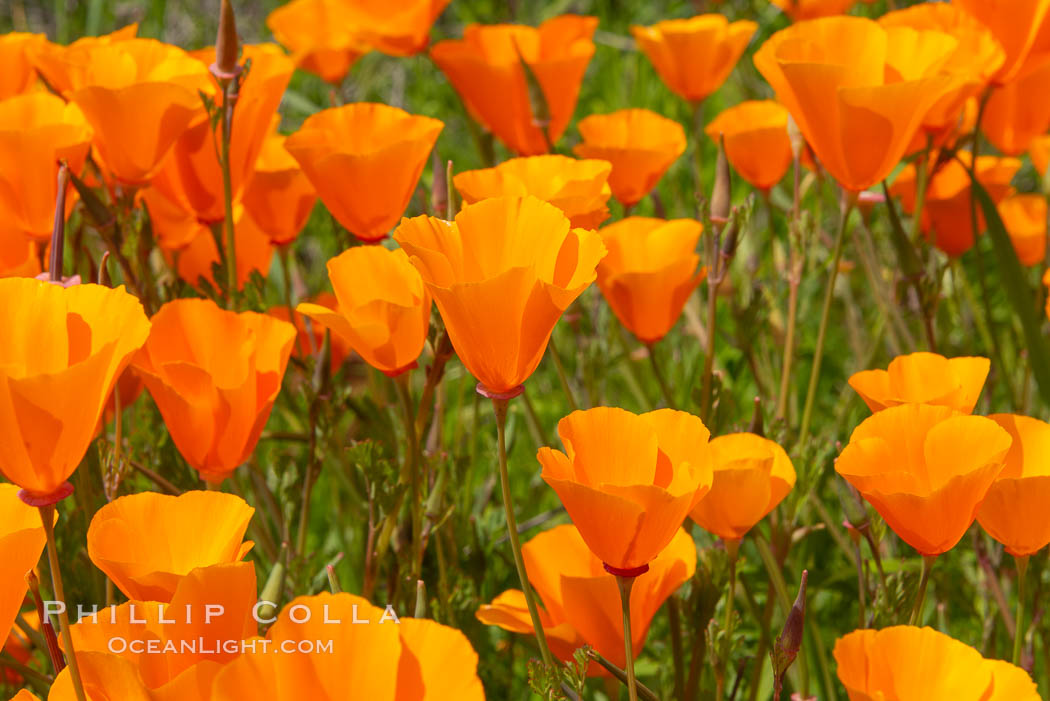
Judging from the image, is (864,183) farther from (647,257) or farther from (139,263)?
(139,263)

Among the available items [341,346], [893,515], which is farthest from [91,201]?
[893,515]

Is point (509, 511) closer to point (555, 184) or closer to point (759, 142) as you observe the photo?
point (555, 184)

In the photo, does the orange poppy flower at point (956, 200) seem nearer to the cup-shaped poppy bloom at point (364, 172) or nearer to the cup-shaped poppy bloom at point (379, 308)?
the cup-shaped poppy bloom at point (364, 172)

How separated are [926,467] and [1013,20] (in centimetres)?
78

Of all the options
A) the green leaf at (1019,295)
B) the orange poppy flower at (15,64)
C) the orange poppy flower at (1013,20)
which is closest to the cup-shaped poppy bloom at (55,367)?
the orange poppy flower at (15,64)

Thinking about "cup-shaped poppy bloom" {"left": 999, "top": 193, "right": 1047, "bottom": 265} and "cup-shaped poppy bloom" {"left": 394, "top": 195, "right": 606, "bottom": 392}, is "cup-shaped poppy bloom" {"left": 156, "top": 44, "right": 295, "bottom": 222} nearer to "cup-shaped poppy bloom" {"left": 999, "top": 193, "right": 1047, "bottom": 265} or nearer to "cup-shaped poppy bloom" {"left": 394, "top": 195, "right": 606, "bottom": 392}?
"cup-shaped poppy bloom" {"left": 394, "top": 195, "right": 606, "bottom": 392}

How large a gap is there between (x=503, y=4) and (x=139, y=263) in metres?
2.59

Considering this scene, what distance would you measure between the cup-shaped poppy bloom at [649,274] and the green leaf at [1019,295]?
34 cm

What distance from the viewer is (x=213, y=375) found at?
1.17 metres

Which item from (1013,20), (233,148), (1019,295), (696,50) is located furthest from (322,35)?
(1019,295)

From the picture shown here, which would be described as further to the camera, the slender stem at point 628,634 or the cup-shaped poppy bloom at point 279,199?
the cup-shaped poppy bloom at point 279,199

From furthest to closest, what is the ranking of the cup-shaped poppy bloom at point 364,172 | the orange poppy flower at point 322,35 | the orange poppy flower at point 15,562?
the orange poppy flower at point 322,35
the cup-shaped poppy bloom at point 364,172
the orange poppy flower at point 15,562

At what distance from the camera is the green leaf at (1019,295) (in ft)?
4.60

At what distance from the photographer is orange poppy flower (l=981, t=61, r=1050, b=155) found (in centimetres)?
Result: 188
